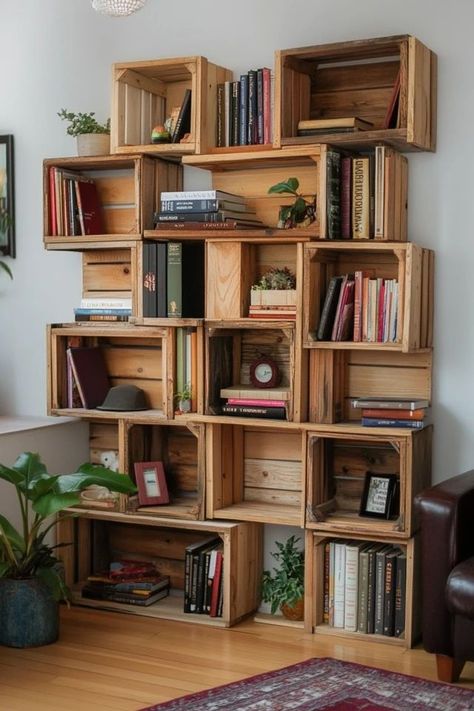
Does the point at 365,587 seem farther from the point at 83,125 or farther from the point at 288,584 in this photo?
the point at 83,125

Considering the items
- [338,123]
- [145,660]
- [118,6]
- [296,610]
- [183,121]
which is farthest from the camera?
[183,121]

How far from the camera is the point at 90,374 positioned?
15.0 feet

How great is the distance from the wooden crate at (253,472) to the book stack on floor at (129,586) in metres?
0.43

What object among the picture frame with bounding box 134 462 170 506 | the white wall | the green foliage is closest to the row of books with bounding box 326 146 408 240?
the white wall

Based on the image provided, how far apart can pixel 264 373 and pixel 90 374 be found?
2.61 feet

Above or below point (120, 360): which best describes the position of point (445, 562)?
below

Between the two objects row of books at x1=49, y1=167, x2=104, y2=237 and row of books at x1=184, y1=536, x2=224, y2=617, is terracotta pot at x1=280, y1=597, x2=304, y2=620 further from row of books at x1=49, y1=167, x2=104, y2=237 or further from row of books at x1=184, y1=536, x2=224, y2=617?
row of books at x1=49, y1=167, x2=104, y2=237

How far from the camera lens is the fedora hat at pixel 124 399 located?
14.5 ft

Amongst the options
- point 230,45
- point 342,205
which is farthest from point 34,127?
point 342,205

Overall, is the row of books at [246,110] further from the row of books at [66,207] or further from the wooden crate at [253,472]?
the wooden crate at [253,472]

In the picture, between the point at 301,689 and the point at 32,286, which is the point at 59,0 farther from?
the point at 301,689

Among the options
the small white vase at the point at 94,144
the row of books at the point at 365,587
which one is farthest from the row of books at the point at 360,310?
the small white vase at the point at 94,144

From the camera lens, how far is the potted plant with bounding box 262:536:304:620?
419 centimetres

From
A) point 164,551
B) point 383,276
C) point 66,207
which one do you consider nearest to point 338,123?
point 383,276
